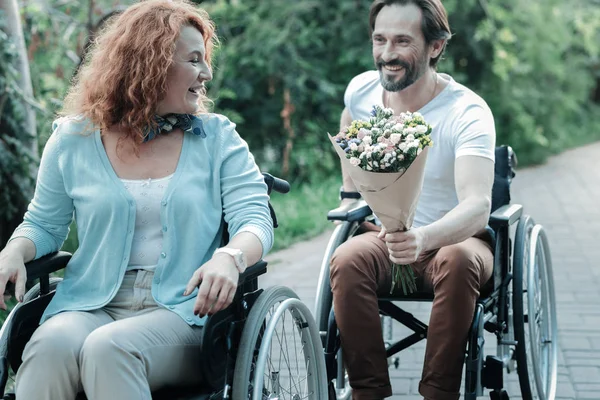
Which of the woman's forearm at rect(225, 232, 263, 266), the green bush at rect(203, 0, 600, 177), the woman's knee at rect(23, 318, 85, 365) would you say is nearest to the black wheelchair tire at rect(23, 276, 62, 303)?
the woman's knee at rect(23, 318, 85, 365)

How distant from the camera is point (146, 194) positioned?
108 inches

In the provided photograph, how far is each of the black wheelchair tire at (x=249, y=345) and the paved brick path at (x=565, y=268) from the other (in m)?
1.37

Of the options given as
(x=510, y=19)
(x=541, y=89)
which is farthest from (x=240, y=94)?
(x=541, y=89)

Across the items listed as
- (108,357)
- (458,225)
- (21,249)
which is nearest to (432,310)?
(458,225)

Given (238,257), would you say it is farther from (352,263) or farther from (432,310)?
(432,310)

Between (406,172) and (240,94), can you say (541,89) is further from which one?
(406,172)

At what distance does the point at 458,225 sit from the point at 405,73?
621mm

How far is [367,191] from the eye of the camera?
2.93 m

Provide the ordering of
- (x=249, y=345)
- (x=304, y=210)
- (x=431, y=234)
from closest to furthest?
1. (x=249, y=345)
2. (x=431, y=234)
3. (x=304, y=210)

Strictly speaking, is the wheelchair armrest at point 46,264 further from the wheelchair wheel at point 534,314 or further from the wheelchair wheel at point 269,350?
the wheelchair wheel at point 534,314

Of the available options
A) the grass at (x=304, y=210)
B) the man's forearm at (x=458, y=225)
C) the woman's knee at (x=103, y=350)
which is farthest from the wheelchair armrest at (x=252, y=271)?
the grass at (x=304, y=210)

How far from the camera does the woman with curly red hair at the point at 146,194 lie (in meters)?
2.65

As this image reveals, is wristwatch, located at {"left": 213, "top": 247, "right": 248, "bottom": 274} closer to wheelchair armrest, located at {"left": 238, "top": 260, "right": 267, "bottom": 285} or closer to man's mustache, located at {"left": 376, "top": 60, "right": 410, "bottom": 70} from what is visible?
wheelchair armrest, located at {"left": 238, "top": 260, "right": 267, "bottom": 285}

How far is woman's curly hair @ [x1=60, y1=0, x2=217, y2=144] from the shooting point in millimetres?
2758
